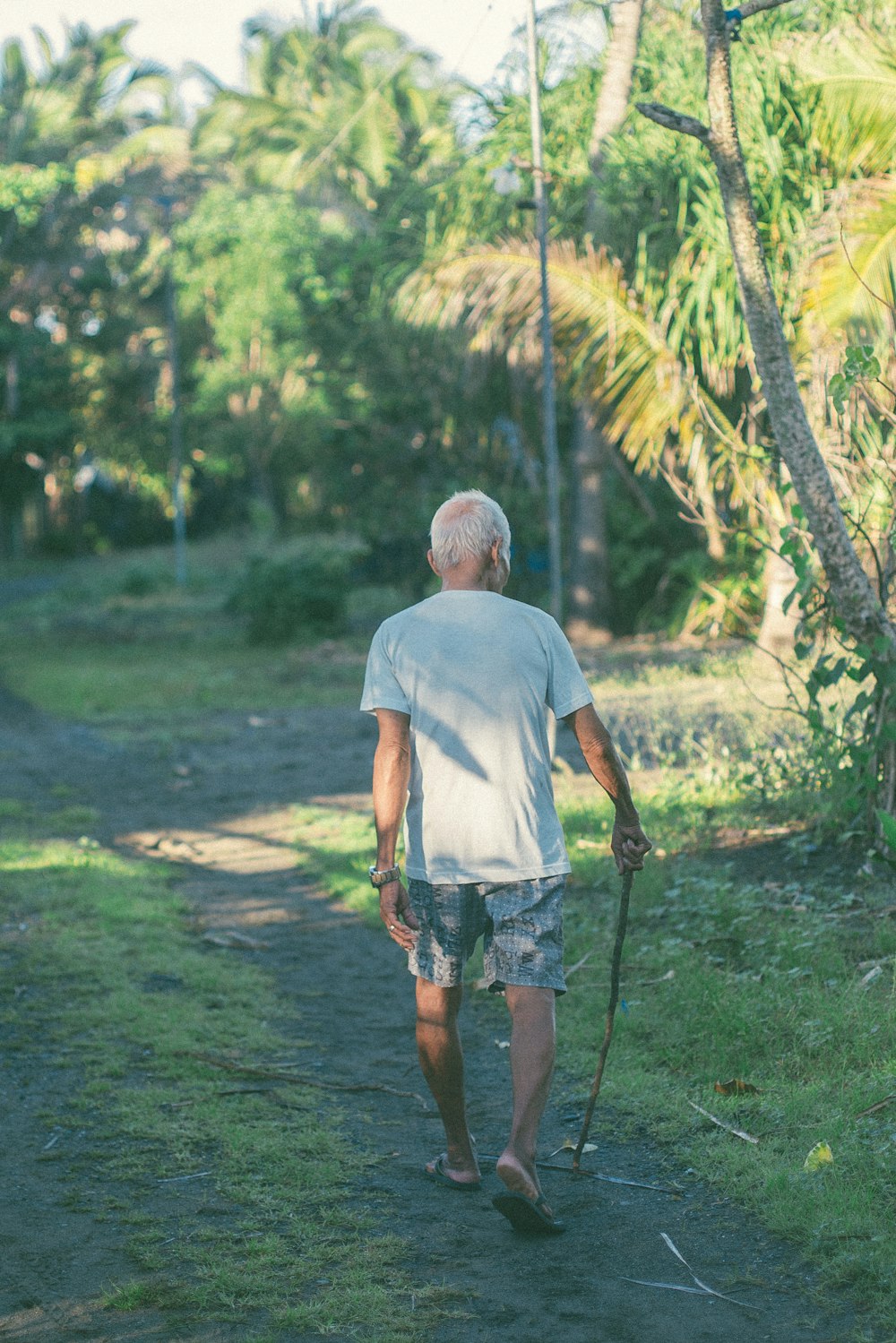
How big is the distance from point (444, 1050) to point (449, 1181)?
1.40 ft

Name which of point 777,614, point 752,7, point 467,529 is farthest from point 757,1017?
point 777,614

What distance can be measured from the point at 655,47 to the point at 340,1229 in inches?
435

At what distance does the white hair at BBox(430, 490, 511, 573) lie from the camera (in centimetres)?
379

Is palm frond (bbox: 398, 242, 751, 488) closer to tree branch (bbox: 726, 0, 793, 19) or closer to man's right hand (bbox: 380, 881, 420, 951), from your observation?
tree branch (bbox: 726, 0, 793, 19)

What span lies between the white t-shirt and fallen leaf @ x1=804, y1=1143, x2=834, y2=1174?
1030 millimetres

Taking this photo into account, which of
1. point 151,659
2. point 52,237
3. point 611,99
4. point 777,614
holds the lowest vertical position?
point 151,659

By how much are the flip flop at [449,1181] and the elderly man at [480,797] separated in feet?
0.87

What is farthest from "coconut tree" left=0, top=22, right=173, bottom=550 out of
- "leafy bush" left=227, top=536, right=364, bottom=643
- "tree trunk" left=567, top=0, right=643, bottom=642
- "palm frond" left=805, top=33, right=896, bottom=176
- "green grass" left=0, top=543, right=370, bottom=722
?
"palm frond" left=805, top=33, right=896, bottom=176

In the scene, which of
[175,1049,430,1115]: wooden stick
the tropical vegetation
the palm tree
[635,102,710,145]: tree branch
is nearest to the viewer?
[175,1049,430,1115]: wooden stick

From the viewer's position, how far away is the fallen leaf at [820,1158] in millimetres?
3768

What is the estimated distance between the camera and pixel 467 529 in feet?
12.4

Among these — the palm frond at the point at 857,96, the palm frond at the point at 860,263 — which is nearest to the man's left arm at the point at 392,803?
the palm frond at the point at 860,263

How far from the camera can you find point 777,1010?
16.0ft

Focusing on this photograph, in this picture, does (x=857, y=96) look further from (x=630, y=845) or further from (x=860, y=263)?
(x=630, y=845)
